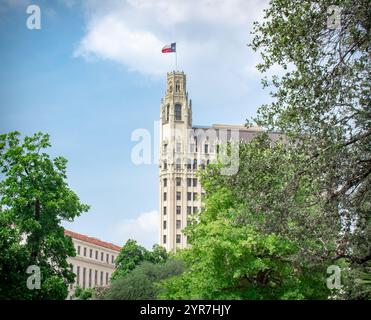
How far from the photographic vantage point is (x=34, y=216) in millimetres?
31750

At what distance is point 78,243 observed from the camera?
67.9 m

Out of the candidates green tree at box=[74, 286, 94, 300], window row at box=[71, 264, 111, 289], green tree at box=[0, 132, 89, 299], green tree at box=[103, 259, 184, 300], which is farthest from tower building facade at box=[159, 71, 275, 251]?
green tree at box=[0, 132, 89, 299]

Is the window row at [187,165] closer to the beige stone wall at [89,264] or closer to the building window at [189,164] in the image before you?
the building window at [189,164]

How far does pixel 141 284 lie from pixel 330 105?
107ft

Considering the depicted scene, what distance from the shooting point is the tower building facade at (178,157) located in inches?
3420

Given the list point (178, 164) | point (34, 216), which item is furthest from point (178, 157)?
point (34, 216)

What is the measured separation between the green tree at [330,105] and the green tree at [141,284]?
1104 inches

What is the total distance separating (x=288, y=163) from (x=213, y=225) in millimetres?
10574

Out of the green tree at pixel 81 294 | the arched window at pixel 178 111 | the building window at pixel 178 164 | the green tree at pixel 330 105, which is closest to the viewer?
the green tree at pixel 330 105

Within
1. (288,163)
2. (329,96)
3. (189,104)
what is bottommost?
(288,163)

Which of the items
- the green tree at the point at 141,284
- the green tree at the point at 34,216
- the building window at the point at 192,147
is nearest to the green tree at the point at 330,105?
the green tree at the point at 34,216

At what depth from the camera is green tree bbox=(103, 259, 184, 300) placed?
46094 mm
